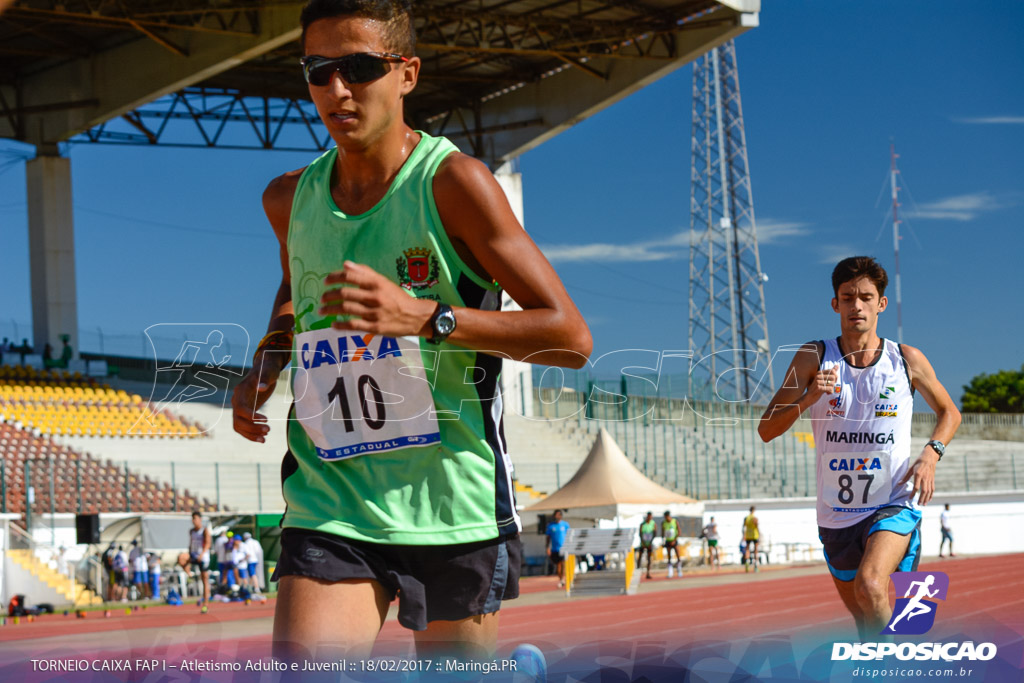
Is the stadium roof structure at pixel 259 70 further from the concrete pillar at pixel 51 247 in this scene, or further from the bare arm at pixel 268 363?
the bare arm at pixel 268 363

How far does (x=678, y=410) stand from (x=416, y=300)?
37.2m

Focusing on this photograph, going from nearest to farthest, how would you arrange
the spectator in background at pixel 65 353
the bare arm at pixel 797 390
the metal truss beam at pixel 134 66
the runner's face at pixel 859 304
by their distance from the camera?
the bare arm at pixel 797 390, the runner's face at pixel 859 304, the metal truss beam at pixel 134 66, the spectator in background at pixel 65 353

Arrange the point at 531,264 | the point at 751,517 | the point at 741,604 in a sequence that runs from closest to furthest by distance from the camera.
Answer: the point at 531,264 < the point at 741,604 < the point at 751,517

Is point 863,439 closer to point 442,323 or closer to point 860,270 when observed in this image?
point 860,270

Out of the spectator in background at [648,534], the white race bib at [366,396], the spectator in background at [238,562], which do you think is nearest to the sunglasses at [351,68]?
the white race bib at [366,396]

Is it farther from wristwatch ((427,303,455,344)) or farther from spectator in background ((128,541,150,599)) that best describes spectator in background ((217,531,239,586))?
wristwatch ((427,303,455,344))

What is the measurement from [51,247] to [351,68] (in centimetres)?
3484

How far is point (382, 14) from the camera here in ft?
10.1

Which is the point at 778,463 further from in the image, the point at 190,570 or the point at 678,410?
the point at 190,570

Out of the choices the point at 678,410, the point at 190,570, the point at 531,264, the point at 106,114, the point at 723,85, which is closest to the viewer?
the point at 531,264

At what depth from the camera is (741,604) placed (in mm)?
16422

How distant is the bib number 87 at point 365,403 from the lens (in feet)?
9.92

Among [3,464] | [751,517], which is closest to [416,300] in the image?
[3,464]

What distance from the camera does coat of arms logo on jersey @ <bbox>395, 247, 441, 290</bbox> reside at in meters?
3.02
